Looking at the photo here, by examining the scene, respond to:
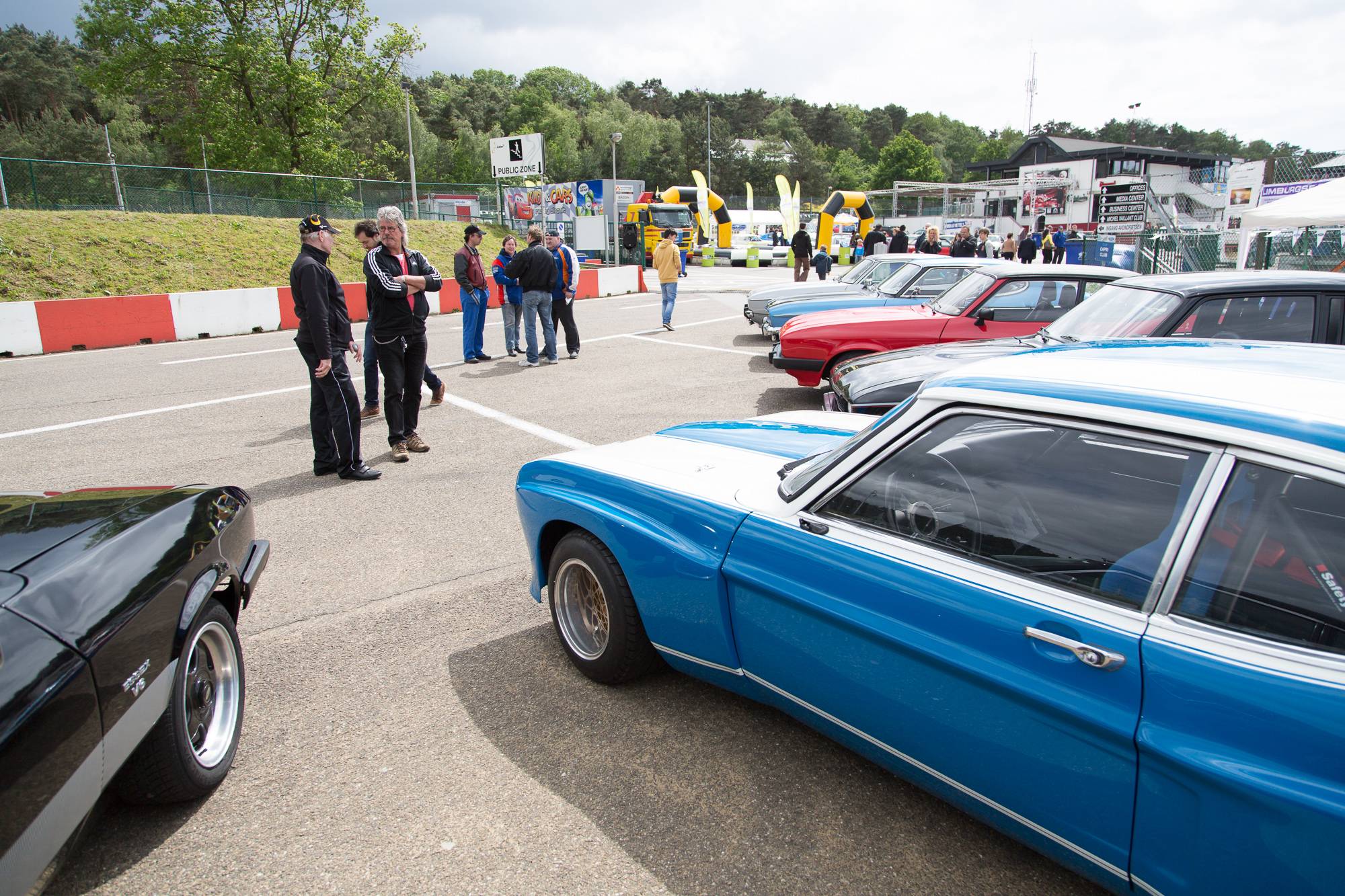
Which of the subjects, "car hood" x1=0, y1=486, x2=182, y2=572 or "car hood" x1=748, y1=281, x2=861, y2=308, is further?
"car hood" x1=748, y1=281, x2=861, y2=308

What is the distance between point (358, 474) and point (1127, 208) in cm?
1844

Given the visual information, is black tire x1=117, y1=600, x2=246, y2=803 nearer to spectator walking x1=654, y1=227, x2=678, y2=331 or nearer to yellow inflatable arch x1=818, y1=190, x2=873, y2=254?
spectator walking x1=654, y1=227, x2=678, y2=331

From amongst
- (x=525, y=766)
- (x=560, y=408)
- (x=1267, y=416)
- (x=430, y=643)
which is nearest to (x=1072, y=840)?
(x=1267, y=416)

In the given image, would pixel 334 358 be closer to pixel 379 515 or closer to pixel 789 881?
pixel 379 515

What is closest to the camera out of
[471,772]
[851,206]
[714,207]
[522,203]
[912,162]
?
[471,772]

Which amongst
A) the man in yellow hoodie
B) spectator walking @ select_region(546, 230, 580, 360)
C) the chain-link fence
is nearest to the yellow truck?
the chain-link fence

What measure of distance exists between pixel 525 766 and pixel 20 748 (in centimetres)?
140

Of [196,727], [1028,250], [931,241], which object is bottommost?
[196,727]

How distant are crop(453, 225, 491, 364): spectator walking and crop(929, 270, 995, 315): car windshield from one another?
17.3 feet

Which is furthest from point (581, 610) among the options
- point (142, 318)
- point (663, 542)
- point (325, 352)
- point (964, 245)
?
point (964, 245)

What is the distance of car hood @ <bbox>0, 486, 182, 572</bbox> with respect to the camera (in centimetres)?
211

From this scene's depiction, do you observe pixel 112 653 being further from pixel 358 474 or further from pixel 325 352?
pixel 358 474

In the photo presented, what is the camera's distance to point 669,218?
3575 cm

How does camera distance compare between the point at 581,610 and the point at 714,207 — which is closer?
the point at 581,610
